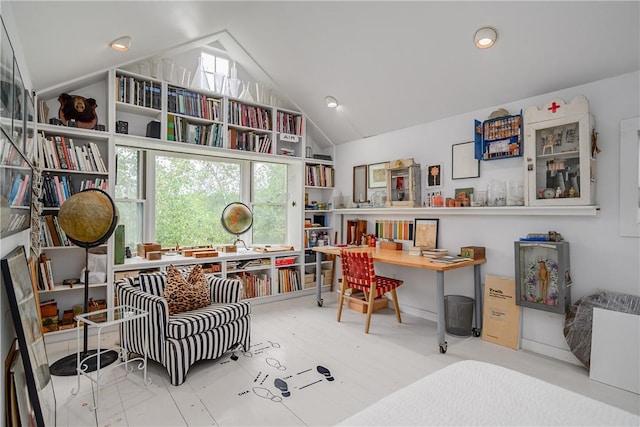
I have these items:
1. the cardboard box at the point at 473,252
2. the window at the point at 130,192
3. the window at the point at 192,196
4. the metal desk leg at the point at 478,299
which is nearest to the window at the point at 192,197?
the window at the point at 192,196

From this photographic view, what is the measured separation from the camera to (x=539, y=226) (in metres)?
2.89

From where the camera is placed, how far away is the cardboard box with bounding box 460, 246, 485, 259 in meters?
3.16

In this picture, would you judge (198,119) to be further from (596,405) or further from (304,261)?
(596,405)

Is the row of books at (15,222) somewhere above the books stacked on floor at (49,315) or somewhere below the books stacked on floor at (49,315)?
above

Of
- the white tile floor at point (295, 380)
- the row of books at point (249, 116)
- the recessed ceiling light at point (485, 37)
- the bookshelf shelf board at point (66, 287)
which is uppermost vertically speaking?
the recessed ceiling light at point (485, 37)

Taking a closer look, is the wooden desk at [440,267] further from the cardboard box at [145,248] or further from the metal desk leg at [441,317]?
the cardboard box at [145,248]

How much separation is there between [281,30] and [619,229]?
3.39 metres

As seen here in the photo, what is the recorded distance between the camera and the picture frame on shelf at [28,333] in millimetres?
1501

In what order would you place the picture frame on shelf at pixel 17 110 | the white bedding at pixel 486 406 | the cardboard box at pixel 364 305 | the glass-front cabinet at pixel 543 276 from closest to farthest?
the white bedding at pixel 486 406, the picture frame on shelf at pixel 17 110, the glass-front cabinet at pixel 543 276, the cardboard box at pixel 364 305

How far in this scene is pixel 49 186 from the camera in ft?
9.60

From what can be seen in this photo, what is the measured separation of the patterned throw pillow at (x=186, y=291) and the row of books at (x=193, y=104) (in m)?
1.93

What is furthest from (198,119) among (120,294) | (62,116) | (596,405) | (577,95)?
(596,405)

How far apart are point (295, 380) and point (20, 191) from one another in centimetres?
205

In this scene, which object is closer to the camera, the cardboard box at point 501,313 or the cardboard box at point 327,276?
the cardboard box at point 501,313
